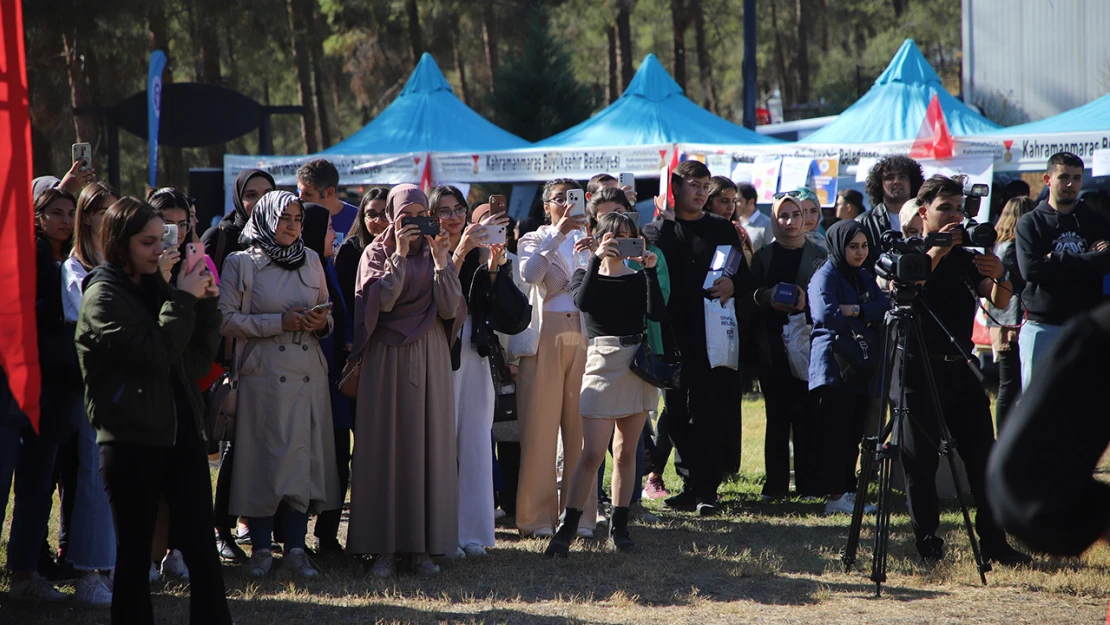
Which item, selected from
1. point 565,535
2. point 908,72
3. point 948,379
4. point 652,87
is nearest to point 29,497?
point 565,535

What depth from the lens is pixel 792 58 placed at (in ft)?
113

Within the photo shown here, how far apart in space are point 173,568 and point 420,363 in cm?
159

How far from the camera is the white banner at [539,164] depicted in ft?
43.4

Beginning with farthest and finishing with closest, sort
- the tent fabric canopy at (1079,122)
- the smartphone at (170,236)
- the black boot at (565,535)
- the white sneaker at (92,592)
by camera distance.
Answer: the tent fabric canopy at (1079,122), the black boot at (565,535), the white sneaker at (92,592), the smartphone at (170,236)

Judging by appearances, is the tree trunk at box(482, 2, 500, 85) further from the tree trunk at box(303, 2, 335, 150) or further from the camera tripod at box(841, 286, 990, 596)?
the camera tripod at box(841, 286, 990, 596)

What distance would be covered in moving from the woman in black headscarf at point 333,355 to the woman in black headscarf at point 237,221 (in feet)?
0.92

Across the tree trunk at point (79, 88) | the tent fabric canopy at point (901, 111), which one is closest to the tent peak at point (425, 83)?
the tree trunk at point (79, 88)

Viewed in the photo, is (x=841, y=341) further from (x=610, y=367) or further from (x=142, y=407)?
(x=142, y=407)

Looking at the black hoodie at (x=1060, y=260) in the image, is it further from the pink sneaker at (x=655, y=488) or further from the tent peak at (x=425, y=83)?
the tent peak at (x=425, y=83)

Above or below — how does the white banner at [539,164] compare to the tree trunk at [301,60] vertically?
below

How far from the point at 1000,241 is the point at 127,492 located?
239 inches

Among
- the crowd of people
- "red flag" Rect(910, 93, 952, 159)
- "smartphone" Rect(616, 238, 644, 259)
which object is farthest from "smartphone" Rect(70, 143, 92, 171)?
"red flag" Rect(910, 93, 952, 159)

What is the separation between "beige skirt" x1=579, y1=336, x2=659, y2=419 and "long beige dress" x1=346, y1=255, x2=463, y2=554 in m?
0.78

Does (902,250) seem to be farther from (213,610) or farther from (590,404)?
(213,610)
